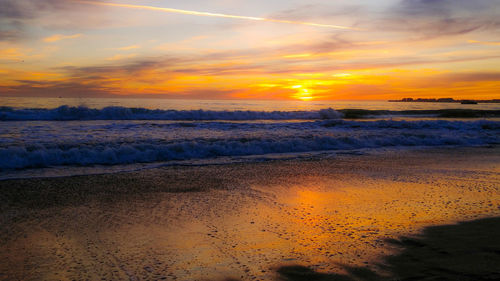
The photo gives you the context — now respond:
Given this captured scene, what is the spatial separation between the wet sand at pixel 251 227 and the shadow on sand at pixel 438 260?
11 millimetres

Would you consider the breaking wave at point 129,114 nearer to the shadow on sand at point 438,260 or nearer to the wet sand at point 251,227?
the wet sand at point 251,227

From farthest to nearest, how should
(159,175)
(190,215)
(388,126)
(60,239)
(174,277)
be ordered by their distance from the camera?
(388,126) < (159,175) < (190,215) < (60,239) < (174,277)

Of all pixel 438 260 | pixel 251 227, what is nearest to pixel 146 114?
pixel 251 227

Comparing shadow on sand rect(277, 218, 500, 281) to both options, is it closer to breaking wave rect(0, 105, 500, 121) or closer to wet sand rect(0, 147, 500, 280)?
wet sand rect(0, 147, 500, 280)

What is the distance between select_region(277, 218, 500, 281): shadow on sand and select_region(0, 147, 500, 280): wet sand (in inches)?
0.4

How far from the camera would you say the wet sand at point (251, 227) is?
9.92ft

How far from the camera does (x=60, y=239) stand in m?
3.71

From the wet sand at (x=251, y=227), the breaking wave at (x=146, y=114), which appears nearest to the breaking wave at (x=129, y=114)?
the breaking wave at (x=146, y=114)

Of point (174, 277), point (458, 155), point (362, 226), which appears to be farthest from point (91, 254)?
point (458, 155)

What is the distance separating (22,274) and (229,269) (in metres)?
1.65

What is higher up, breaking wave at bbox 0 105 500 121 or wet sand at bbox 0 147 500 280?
breaking wave at bbox 0 105 500 121

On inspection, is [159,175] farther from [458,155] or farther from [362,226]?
[458,155]

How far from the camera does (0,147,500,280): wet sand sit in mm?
3023

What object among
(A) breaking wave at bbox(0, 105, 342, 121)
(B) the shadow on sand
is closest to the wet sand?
(B) the shadow on sand
